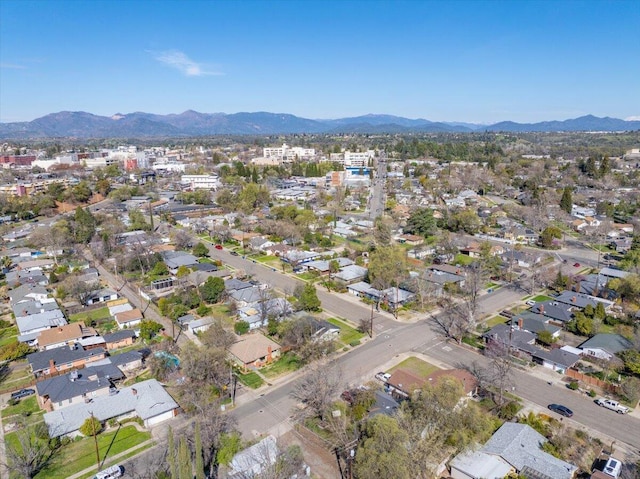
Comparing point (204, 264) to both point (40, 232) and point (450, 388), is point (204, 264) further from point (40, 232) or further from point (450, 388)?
point (450, 388)

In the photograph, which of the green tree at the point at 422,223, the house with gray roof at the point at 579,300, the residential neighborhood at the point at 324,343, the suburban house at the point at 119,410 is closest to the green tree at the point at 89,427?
the residential neighborhood at the point at 324,343

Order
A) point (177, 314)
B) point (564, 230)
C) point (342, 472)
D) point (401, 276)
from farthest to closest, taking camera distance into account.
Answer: point (564, 230)
point (401, 276)
point (177, 314)
point (342, 472)

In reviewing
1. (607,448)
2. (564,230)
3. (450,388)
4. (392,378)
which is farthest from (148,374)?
(564,230)

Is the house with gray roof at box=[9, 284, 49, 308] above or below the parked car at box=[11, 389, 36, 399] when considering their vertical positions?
above

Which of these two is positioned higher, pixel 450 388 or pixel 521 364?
pixel 450 388

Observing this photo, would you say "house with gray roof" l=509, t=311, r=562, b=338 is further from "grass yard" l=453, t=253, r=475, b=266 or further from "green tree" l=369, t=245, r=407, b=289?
"grass yard" l=453, t=253, r=475, b=266

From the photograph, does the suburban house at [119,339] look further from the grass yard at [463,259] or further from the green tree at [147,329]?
the grass yard at [463,259]

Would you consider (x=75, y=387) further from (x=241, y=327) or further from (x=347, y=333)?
(x=347, y=333)

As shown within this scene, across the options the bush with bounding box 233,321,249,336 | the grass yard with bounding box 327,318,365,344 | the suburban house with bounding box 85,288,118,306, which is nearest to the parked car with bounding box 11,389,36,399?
the bush with bounding box 233,321,249,336
